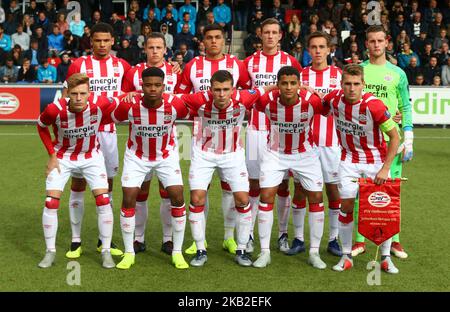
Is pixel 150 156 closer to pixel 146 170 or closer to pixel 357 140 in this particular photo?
pixel 146 170

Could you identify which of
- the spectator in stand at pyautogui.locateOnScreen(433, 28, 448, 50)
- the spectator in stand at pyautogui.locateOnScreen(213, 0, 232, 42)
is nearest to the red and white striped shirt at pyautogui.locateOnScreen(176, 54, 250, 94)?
the spectator in stand at pyautogui.locateOnScreen(213, 0, 232, 42)

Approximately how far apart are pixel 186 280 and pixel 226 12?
619 inches

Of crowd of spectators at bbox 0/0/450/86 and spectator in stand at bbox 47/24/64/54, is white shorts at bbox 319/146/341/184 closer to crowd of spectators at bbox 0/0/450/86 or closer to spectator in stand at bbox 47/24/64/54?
crowd of spectators at bbox 0/0/450/86

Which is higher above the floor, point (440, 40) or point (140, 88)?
point (440, 40)

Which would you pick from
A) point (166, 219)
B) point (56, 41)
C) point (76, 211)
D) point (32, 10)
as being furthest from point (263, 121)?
point (32, 10)

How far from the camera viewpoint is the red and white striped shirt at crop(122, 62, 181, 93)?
291 inches

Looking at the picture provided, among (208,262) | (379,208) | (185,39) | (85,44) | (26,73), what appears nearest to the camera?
(379,208)

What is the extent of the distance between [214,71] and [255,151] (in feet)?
3.04

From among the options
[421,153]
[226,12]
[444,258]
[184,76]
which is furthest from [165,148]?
[226,12]

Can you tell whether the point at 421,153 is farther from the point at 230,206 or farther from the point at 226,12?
the point at 226,12

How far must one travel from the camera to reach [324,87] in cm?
729

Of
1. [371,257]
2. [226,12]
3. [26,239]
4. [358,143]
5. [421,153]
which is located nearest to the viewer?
[358,143]

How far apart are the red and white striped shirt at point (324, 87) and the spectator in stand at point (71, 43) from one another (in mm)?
13321

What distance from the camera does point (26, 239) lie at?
7.65 m
